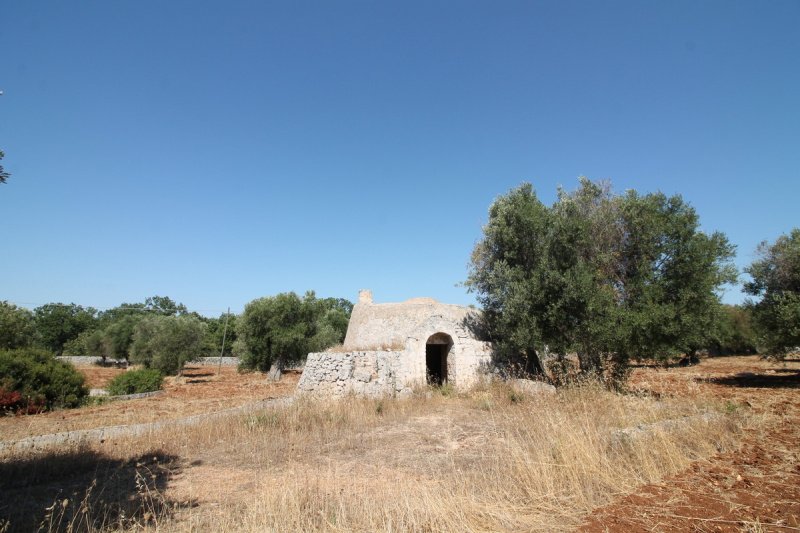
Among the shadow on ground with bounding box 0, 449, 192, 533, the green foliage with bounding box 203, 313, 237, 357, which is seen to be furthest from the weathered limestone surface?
the green foliage with bounding box 203, 313, 237, 357

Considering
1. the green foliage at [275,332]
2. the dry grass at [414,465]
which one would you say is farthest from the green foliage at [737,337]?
the green foliage at [275,332]

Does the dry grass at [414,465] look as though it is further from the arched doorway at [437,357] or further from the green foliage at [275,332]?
the green foliage at [275,332]

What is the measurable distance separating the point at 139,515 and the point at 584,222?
1392cm

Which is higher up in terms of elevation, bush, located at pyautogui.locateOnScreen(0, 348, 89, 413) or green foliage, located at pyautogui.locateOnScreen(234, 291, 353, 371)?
green foliage, located at pyautogui.locateOnScreen(234, 291, 353, 371)

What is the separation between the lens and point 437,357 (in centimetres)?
1909

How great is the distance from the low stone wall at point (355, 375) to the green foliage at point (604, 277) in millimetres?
4400

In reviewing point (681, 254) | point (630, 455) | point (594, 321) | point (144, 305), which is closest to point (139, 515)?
point (630, 455)

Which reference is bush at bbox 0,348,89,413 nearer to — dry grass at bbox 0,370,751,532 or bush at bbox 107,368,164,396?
bush at bbox 107,368,164,396

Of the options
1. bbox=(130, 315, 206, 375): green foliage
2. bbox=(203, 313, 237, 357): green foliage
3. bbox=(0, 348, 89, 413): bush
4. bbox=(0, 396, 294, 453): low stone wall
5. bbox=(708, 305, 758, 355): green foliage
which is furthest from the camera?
bbox=(203, 313, 237, 357): green foliage

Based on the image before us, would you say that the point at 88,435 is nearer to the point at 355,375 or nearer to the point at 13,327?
the point at 355,375

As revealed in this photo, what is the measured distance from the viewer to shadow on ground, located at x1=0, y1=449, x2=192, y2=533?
16.5ft

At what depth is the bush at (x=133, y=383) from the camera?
19.8 m

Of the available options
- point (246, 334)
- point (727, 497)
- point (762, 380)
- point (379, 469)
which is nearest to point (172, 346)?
point (246, 334)

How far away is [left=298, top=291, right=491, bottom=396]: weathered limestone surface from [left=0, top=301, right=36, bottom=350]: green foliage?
19600mm
